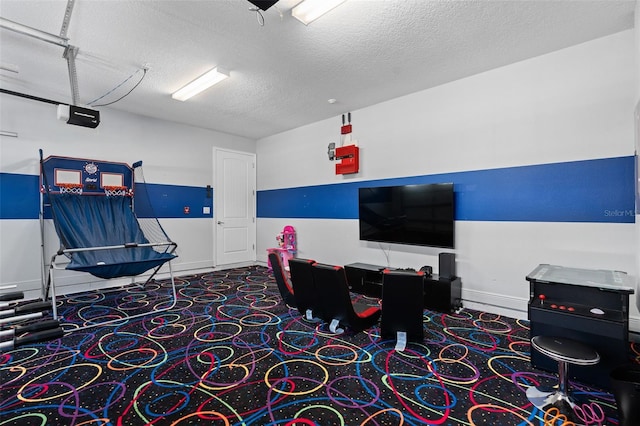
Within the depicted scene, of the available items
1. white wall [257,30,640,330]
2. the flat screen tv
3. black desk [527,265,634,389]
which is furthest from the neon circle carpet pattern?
the flat screen tv

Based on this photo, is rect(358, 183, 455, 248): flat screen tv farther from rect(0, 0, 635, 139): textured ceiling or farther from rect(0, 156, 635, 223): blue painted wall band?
rect(0, 0, 635, 139): textured ceiling

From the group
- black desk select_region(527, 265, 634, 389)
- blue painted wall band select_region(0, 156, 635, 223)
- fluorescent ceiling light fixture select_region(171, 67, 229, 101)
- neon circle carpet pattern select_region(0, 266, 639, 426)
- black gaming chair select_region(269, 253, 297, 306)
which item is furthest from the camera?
fluorescent ceiling light fixture select_region(171, 67, 229, 101)

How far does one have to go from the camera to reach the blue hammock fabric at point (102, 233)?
362 cm

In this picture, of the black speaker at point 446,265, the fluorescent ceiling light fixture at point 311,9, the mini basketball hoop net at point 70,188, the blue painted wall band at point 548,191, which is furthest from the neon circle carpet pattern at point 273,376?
the fluorescent ceiling light fixture at point 311,9

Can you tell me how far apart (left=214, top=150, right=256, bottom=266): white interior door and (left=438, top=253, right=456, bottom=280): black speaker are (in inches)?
172

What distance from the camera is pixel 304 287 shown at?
10.3 feet

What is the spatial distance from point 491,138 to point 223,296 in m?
4.18

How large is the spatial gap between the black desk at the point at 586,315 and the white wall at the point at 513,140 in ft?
2.34

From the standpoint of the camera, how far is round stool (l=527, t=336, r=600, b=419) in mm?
1796

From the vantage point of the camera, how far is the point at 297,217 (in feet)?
19.8

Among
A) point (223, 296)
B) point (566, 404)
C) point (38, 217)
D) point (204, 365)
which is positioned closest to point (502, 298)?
point (566, 404)

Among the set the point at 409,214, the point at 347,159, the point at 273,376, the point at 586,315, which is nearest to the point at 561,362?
the point at 586,315

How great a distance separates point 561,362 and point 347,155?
3767mm

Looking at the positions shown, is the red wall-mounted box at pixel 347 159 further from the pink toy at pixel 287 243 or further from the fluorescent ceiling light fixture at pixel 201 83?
the fluorescent ceiling light fixture at pixel 201 83
